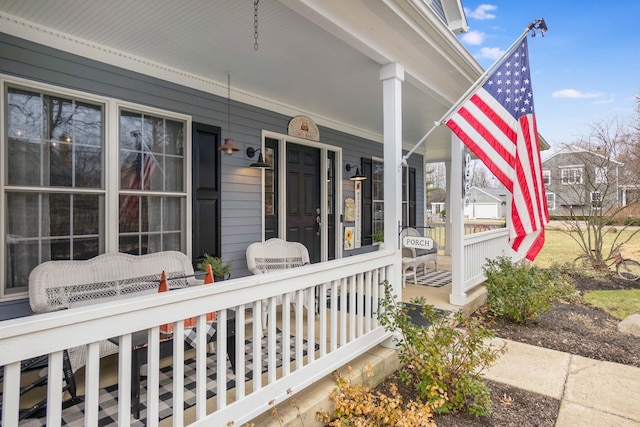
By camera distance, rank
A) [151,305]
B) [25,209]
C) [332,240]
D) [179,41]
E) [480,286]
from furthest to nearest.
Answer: [332,240], [480,286], [179,41], [25,209], [151,305]

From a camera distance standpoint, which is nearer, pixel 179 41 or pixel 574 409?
pixel 574 409

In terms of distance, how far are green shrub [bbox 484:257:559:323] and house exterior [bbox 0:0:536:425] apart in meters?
0.37

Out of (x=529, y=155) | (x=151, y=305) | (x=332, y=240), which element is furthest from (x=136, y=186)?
(x=529, y=155)

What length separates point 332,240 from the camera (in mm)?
6066

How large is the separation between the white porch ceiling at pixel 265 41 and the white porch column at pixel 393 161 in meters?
0.18

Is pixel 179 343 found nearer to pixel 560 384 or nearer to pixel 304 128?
pixel 560 384

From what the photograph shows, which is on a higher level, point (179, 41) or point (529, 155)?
point (179, 41)

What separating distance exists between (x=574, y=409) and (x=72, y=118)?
460 centimetres

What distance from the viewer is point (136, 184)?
3549mm

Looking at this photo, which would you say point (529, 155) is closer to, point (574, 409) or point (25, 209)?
point (574, 409)

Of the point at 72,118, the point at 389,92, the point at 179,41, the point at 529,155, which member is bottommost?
the point at 529,155

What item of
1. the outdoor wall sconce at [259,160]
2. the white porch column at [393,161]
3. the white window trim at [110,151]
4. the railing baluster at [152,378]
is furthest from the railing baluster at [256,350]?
the outdoor wall sconce at [259,160]

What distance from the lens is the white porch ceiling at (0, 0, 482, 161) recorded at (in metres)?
2.57

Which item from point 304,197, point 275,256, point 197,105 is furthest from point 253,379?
point 304,197
